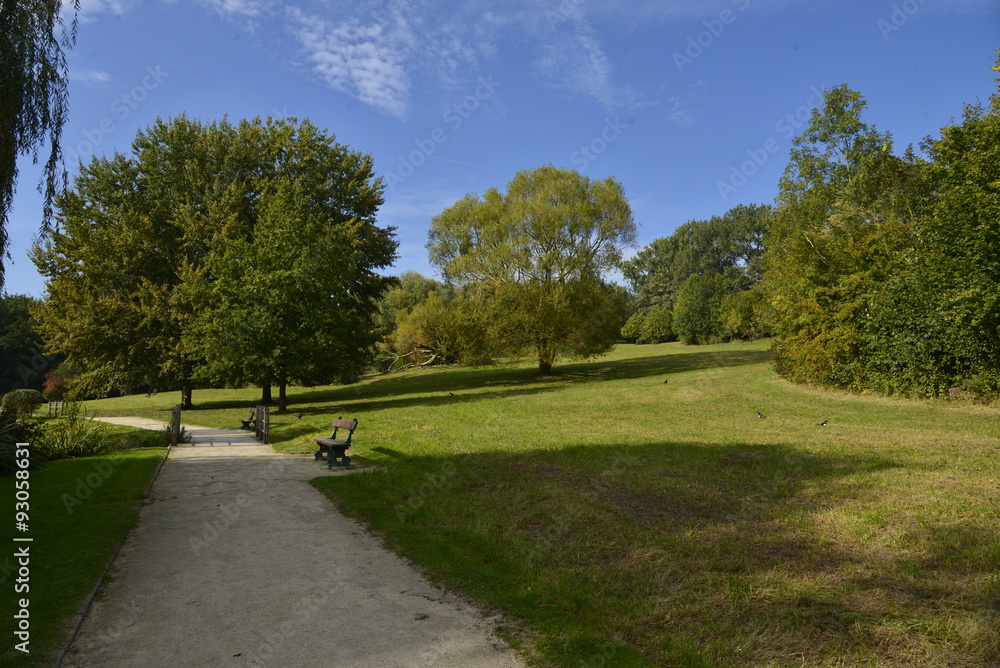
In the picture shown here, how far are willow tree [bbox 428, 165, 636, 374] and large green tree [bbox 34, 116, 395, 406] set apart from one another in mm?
7219

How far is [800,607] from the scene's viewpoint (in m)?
5.01

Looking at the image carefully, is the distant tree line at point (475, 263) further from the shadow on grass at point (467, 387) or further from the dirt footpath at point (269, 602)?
the dirt footpath at point (269, 602)

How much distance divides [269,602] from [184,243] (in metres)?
29.4

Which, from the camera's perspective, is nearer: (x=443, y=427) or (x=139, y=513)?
(x=139, y=513)

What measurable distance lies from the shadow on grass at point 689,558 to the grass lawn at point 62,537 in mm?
3194

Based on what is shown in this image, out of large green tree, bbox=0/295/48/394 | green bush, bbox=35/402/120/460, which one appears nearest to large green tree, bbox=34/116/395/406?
green bush, bbox=35/402/120/460

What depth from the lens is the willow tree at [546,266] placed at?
34.0 metres

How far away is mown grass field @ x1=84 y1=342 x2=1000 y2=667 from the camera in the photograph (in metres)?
4.54

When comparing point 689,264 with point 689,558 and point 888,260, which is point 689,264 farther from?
point 689,558

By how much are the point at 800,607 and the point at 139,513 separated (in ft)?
28.9

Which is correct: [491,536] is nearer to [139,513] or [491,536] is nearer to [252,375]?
[139,513]

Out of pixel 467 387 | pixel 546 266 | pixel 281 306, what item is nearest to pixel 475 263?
pixel 546 266

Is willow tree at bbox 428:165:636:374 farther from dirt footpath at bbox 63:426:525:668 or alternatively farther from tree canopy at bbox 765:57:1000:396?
dirt footpath at bbox 63:426:525:668

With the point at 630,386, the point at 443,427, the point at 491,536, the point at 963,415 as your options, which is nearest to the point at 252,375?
the point at 443,427
